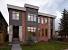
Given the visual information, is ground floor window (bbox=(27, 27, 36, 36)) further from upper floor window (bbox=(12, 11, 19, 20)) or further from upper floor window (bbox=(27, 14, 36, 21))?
upper floor window (bbox=(12, 11, 19, 20))

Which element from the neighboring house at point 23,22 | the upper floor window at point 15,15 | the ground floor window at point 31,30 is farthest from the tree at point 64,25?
the upper floor window at point 15,15

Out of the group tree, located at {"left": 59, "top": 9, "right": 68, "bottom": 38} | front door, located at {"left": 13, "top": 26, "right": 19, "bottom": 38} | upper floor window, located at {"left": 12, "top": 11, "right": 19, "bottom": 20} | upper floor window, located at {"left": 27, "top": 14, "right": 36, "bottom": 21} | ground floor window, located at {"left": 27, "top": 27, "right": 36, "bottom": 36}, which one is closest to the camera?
upper floor window, located at {"left": 12, "top": 11, "right": 19, "bottom": 20}

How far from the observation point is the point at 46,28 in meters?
49.4

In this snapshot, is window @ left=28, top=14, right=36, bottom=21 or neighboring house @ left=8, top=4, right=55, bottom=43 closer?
neighboring house @ left=8, top=4, right=55, bottom=43

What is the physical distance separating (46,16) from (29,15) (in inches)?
384

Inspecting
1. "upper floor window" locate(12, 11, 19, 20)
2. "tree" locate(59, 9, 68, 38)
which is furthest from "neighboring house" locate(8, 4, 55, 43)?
"tree" locate(59, 9, 68, 38)

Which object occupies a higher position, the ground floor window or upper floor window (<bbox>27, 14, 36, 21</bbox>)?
upper floor window (<bbox>27, 14, 36, 21</bbox>)

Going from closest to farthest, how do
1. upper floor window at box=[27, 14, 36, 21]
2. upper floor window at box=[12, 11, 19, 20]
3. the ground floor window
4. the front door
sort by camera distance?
upper floor window at box=[12, 11, 19, 20] < the front door < the ground floor window < upper floor window at box=[27, 14, 36, 21]

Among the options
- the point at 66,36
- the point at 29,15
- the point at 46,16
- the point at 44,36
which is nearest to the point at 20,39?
the point at 29,15

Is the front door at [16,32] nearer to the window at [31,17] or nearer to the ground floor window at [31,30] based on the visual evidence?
the ground floor window at [31,30]

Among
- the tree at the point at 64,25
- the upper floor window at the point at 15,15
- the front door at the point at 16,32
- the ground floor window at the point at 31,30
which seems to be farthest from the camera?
the tree at the point at 64,25

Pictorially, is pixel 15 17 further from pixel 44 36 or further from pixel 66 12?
pixel 66 12

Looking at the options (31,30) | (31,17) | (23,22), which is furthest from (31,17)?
(31,30)

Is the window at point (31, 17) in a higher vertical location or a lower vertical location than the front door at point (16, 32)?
higher
